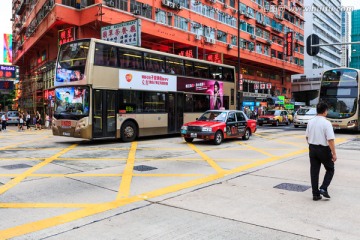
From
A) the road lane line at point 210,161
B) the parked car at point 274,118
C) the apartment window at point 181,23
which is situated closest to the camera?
the road lane line at point 210,161

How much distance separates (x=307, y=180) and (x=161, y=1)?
106ft

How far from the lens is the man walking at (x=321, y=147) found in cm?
588

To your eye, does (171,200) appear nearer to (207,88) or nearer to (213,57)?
(207,88)

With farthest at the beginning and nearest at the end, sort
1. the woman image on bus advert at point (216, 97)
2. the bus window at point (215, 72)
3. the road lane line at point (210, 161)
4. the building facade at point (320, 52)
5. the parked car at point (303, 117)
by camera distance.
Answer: the building facade at point (320, 52) < the parked car at point (303, 117) < the woman image on bus advert at point (216, 97) < the bus window at point (215, 72) < the road lane line at point (210, 161)

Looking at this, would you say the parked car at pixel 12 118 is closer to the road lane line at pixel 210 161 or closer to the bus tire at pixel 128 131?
the bus tire at pixel 128 131

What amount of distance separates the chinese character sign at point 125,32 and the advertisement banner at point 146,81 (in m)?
9.86

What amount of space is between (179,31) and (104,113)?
2544cm

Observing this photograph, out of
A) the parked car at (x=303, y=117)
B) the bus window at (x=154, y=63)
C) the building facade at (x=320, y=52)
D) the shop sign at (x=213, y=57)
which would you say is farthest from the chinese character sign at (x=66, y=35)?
the building facade at (x=320, y=52)

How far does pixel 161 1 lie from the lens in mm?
36531

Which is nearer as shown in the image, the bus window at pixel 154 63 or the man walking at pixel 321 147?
the man walking at pixel 321 147

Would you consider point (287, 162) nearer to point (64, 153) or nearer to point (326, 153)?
point (326, 153)

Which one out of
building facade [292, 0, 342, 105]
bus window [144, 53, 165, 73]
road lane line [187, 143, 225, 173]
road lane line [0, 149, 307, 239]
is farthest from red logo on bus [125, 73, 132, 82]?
building facade [292, 0, 342, 105]

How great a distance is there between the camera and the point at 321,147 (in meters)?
5.93

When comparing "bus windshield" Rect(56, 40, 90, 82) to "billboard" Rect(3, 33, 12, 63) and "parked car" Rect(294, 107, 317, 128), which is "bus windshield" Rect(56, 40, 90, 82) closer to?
"parked car" Rect(294, 107, 317, 128)
